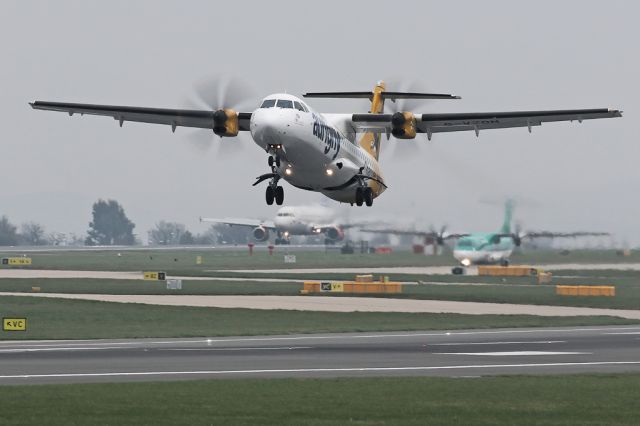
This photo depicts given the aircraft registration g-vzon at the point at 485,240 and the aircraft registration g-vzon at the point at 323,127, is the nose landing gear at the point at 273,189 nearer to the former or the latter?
the aircraft registration g-vzon at the point at 323,127

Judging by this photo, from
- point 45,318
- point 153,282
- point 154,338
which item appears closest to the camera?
point 154,338

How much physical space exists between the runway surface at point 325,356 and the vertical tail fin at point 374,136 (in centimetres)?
1136

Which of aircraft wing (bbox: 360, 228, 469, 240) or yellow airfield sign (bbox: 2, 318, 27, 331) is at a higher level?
aircraft wing (bbox: 360, 228, 469, 240)

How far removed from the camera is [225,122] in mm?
47500

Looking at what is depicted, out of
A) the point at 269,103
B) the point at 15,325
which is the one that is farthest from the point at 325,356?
the point at 15,325

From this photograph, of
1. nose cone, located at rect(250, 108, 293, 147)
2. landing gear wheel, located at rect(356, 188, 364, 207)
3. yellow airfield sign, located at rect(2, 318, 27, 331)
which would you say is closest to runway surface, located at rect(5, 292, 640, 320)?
landing gear wheel, located at rect(356, 188, 364, 207)

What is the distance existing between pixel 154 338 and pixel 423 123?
16311 millimetres

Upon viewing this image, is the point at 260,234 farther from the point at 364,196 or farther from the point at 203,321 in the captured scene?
the point at 364,196

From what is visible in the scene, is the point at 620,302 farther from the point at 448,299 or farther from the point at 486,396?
the point at 486,396

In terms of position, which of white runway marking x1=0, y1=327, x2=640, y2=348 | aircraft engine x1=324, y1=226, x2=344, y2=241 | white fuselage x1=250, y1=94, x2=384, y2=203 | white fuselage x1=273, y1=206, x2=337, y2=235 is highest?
white fuselage x1=273, y1=206, x2=337, y2=235

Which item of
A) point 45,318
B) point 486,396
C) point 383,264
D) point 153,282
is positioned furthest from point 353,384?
point 383,264

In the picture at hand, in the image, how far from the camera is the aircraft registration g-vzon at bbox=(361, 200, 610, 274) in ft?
346

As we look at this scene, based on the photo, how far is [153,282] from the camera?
85.2 metres

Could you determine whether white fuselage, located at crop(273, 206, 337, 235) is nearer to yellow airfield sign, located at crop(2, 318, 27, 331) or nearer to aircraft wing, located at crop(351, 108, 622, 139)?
aircraft wing, located at crop(351, 108, 622, 139)
